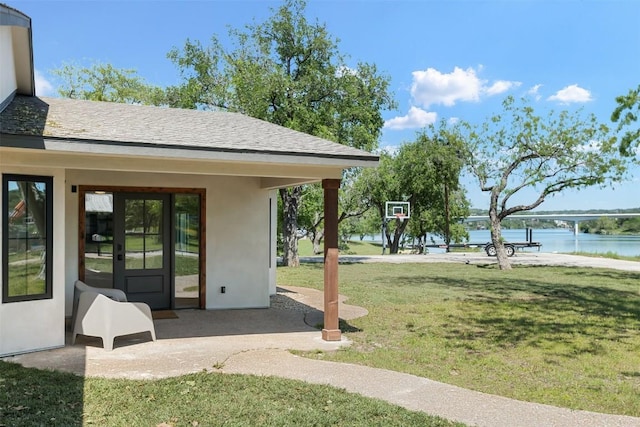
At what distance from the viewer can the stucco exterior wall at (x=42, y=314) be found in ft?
20.6

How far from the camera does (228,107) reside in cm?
2098

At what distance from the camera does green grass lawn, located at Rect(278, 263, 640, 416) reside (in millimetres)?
5715

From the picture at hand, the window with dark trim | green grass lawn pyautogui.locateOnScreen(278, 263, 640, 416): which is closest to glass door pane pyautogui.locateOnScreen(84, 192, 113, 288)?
the window with dark trim

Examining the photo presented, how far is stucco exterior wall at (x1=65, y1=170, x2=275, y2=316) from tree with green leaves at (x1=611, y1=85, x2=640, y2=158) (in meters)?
10.5

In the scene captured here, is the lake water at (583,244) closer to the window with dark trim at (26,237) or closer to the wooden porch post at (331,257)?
the wooden porch post at (331,257)

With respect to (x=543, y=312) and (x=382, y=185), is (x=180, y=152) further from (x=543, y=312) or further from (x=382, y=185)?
(x=382, y=185)

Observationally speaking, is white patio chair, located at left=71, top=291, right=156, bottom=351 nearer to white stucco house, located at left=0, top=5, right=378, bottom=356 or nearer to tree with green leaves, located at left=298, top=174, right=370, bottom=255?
white stucco house, located at left=0, top=5, right=378, bottom=356

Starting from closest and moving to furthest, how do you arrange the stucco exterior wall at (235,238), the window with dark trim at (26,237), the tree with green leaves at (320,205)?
the window with dark trim at (26,237) → the stucco exterior wall at (235,238) → the tree with green leaves at (320,205)

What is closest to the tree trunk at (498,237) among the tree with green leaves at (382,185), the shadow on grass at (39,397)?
the tree with green leaves at (382,185)

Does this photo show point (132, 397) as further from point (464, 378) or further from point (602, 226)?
point (602, 226)

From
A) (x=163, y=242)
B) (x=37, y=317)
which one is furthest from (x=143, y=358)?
(x=163, y=242)

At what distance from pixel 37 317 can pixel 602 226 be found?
69.9 metres

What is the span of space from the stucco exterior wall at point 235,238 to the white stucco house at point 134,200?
0.02 meters

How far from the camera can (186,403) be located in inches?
186
